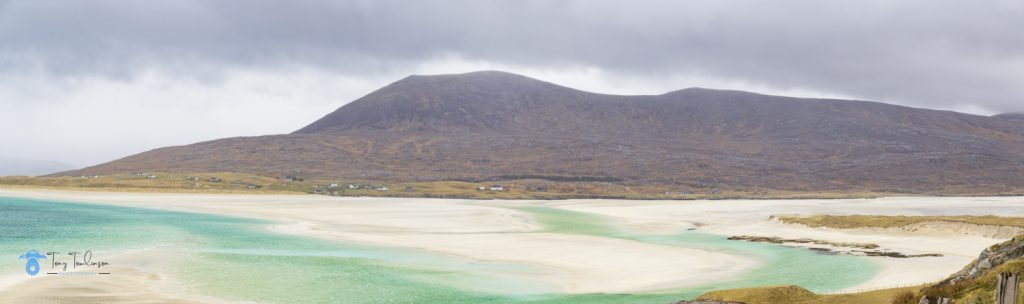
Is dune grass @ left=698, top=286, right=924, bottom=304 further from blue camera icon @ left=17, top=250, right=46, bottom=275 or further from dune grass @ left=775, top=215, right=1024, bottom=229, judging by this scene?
dune grass @ left=775, top=215, right=1024, bottom=229

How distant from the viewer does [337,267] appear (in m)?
38.9

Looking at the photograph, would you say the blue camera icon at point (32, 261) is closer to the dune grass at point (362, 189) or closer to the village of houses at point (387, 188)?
the dune grass at point (362, 189)

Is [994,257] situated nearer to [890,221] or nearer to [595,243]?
[595,243]

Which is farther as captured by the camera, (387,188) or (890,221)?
(387,188)

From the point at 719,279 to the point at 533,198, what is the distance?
125500 millimetres

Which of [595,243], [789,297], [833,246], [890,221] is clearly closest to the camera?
[789,297]

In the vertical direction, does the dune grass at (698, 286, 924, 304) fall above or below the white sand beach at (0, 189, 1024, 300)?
above

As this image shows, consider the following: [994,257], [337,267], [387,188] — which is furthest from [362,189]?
[994,257]

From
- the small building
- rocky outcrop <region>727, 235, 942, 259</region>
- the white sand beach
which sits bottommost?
rocky outcrop <region>727, 235, 942, 259</region>

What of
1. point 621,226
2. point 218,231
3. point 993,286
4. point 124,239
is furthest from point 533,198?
point 993,286

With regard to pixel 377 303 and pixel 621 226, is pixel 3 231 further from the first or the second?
pixel 621 226

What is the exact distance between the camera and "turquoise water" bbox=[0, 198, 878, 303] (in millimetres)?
30781

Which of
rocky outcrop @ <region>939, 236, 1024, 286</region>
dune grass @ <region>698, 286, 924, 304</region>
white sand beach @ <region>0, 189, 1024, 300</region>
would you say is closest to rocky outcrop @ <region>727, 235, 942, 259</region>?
white sand beach @ <region>0, 189, 1024, 300</region>

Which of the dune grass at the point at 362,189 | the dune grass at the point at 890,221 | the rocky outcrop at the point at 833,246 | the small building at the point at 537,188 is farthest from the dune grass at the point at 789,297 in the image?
the small building at the point at 537,188
